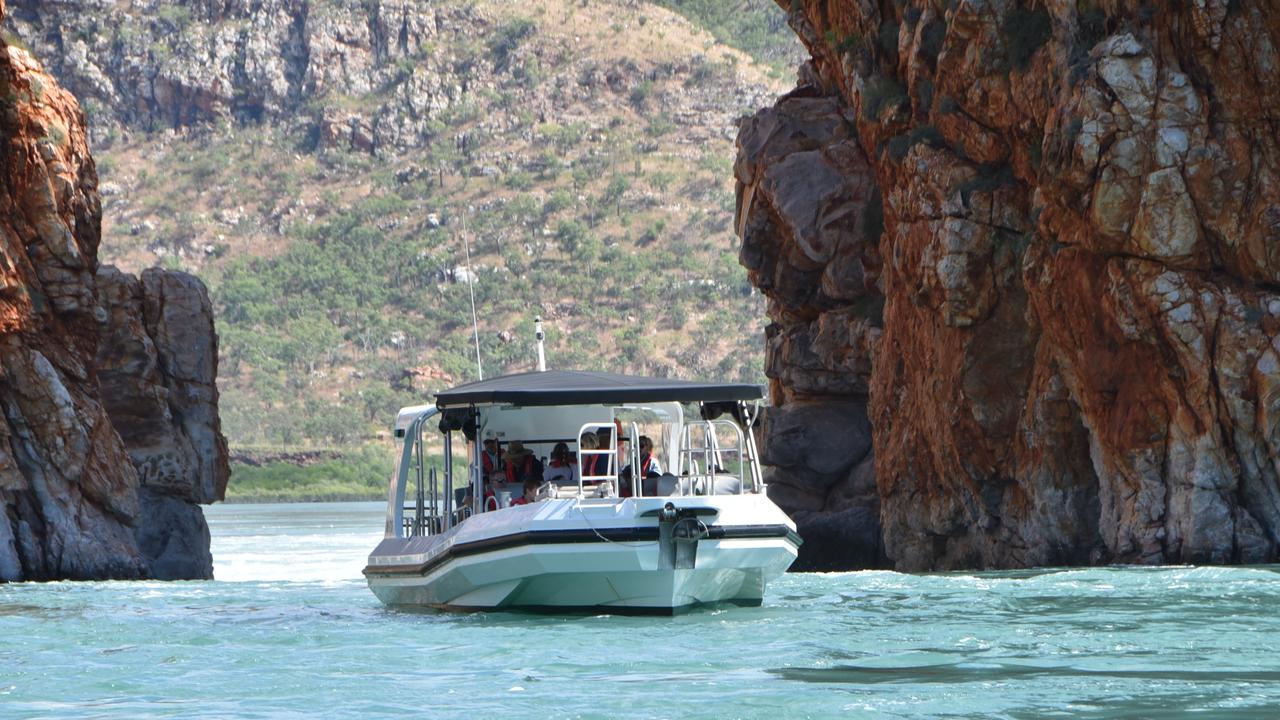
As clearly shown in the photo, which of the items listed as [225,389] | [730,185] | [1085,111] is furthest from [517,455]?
[730,185]

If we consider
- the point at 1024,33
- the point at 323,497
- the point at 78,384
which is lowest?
the point at 323,497

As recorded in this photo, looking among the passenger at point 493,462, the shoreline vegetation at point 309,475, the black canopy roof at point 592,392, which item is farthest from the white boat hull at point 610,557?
the shoreline vegetation at point 309,475

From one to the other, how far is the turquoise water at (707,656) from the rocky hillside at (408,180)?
339ft

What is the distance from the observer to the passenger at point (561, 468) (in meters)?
26.1

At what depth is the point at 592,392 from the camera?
992 inches

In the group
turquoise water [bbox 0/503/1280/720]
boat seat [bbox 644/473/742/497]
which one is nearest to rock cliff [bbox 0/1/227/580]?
turquoise water [bbox 0/503/1280/720]

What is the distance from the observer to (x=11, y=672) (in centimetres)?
2103

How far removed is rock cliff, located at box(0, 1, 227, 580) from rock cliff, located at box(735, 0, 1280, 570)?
1523 cm

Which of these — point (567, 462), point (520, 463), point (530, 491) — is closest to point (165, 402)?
point (520, 463)

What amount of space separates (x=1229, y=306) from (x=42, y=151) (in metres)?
25.7

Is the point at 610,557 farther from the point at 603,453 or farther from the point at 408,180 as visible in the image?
the point at 408,180

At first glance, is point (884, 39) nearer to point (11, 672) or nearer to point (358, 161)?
point (11, 672)

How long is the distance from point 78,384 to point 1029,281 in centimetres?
2114

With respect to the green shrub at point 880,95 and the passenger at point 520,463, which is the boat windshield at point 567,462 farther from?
the green shrub at point 880,95
